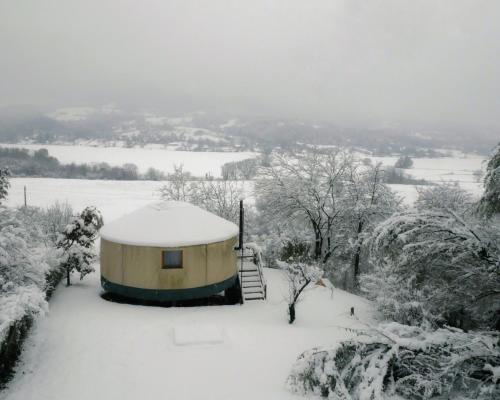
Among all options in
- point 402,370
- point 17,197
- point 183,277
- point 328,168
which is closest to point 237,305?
point 183,277

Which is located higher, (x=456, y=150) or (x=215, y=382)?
(x=456, y=150)

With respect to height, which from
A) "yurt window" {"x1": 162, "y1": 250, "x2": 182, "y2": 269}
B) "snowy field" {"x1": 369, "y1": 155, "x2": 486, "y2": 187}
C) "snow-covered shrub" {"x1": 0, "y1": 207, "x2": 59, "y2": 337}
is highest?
"snowy field" {"x1": 369, "y1": 155, "x2": 486, "y2": 187}

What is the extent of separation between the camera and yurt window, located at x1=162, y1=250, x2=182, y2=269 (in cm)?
1319

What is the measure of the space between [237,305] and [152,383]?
19.6 feet

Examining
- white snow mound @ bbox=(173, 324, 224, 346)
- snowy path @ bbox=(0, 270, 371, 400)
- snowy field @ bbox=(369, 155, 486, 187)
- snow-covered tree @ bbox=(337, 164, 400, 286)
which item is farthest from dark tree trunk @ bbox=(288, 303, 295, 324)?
snowy field @ bbox=(369, 155, 486, 187)

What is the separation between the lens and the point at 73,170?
61.9 m

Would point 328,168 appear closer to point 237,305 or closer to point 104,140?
point 237,305

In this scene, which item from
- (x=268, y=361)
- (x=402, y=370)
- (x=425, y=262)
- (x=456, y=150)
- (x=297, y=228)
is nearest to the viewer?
(x=402, y=370)

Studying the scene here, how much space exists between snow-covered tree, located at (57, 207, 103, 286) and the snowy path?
1596 millimetres

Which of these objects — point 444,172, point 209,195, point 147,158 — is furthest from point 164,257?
point 147,158

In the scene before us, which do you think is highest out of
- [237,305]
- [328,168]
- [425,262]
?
[328,168]

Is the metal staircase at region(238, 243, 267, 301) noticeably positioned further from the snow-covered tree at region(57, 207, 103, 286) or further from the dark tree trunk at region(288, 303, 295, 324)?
the snow-covered tree at region(57, 207, 103, 286)

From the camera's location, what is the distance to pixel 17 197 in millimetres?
41844

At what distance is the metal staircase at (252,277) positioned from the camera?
14.9 m
